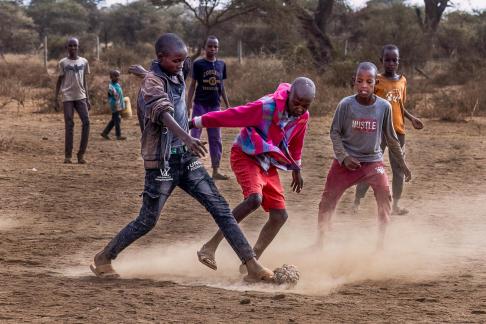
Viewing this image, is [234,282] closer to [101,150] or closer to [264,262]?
[264,262]

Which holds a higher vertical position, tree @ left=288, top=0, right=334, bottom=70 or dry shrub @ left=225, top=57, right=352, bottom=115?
tree @ left=288, top=0, right=334, bottom=70

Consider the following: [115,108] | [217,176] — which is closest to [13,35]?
[115,108]

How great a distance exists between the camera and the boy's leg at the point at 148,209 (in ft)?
18.7

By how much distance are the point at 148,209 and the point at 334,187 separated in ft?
6.19

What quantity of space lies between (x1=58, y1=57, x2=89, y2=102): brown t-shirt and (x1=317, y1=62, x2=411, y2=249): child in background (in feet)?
18.3

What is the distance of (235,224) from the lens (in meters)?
5.82

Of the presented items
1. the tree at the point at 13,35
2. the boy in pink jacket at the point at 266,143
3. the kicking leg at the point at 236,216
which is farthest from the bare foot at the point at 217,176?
the tree at the point at 13,35

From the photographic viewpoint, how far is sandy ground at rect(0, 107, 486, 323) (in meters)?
5.10

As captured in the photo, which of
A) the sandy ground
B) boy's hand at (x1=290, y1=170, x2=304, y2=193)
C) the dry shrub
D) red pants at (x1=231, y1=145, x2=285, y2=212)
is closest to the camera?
the sandy ground

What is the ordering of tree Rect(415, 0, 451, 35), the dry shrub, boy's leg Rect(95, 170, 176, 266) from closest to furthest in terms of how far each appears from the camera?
boy's leg Rect(95, 170, 176, 266) → the dry shrub → tree Rect(415, 0, 451, 35)

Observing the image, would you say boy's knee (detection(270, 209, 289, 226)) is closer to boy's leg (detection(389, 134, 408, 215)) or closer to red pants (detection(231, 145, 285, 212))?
red pants (detection(231, 145, 285, 212))

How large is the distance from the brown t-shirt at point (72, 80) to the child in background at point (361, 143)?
5.59 metres

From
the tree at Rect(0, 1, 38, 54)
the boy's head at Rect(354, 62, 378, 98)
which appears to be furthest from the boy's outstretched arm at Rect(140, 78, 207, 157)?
the tree at Rect(0, 1, 38, 54)

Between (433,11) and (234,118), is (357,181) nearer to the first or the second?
(234,118)
